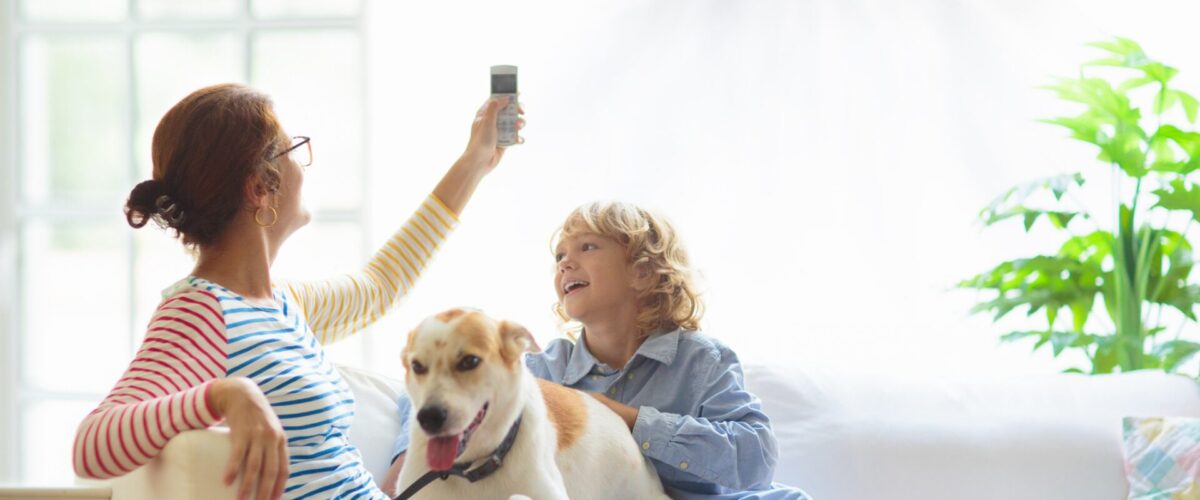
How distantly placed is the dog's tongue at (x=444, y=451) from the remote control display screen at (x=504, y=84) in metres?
0.79

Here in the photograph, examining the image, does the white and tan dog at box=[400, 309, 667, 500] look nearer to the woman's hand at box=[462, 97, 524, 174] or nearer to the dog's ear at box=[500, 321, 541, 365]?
the dog's ear at box=[500, 321, 541, 365]

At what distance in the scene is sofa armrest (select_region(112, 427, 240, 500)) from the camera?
1.24 metres

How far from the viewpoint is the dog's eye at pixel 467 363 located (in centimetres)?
135

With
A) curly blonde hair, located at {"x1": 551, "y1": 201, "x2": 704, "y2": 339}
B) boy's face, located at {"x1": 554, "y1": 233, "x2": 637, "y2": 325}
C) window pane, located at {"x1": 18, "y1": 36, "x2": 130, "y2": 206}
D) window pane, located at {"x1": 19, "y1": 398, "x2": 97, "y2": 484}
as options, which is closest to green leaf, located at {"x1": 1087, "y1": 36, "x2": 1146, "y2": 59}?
curly blonde hair, located at {"x1": 551, "y1": 201, "x2": 704, "y2": 339}

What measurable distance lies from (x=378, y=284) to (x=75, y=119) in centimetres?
193

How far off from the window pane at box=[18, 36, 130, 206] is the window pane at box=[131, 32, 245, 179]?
47 millimetres

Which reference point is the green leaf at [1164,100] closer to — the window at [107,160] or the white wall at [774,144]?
the white wall at [774,144]

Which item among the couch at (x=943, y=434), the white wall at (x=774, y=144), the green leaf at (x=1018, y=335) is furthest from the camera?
the white wall at (x=774, y=144)

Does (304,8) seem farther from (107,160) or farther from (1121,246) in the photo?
(1121,246)

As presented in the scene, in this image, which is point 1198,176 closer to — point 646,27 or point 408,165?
point 646,27

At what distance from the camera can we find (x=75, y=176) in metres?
3.29

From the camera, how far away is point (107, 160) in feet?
10.7

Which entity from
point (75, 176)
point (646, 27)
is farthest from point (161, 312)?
point (75, 176)

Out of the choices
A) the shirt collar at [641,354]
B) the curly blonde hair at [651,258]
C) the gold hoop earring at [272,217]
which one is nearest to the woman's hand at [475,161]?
the curly blonde hair at [651,258]
